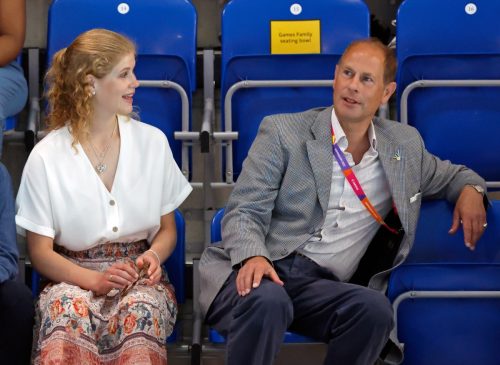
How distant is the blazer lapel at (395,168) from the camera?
7.32ft

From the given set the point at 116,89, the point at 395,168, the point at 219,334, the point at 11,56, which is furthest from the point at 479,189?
the point at 11,56

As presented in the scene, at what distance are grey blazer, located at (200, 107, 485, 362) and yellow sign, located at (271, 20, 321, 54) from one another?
637 millimetres

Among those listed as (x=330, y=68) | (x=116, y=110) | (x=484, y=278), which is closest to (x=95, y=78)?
(x=116, y=110)

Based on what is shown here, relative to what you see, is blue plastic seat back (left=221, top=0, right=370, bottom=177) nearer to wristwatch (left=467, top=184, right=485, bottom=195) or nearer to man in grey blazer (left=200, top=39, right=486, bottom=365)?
man in grey blazer (left=200, top=39, right=486, bottom=365)

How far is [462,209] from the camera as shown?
2201 mm

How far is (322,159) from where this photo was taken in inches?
89.4

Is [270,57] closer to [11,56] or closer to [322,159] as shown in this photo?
[322,159]

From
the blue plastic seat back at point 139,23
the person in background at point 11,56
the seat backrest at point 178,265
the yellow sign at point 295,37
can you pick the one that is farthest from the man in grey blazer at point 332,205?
the person in background at point 11,56

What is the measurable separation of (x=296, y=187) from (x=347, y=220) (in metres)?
0.16

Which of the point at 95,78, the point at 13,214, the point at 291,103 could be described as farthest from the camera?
the point at 291,103

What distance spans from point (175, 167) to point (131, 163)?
137 mm

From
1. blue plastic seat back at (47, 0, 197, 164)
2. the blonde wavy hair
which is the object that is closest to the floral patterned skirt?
the blonde wavy hair

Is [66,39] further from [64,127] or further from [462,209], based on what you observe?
[462,209]

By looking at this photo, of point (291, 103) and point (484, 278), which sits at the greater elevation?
point (291, 103)
